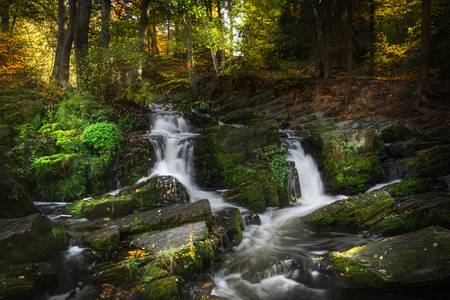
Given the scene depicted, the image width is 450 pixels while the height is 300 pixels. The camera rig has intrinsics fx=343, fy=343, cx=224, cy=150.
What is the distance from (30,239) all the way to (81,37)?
10.4 metres

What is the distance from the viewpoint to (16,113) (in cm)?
1342

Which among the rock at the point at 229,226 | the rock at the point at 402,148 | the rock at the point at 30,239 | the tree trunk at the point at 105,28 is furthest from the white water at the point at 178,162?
the rock at the point at 402,148

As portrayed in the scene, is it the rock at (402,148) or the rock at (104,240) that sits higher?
the rock at (402,148)

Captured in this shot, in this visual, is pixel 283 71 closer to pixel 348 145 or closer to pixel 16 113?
pixel 348 145

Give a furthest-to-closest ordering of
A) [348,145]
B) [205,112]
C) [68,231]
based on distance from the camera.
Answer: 1. [205,112]
2. [348,145]
3. [68,231]

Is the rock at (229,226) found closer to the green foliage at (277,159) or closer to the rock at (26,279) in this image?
the green foliage at (277,159)

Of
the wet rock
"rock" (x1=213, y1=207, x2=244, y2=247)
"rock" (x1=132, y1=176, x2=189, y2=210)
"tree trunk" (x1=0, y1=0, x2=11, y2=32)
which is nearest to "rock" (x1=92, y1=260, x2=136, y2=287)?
"rock" (x1=213, y1=207, x2=244, y2=247)

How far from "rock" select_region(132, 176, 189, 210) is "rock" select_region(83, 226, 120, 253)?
6.44ft

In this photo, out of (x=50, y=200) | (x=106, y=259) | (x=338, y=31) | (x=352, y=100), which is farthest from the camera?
(x=338, y=31)

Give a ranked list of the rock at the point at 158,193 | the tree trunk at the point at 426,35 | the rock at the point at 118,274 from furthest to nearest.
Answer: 1. the tree trunk at the point at 426,35
2. the rock at the point at 158,193
3. the rock at the point at 118,274

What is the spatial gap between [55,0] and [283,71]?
14.5 metres

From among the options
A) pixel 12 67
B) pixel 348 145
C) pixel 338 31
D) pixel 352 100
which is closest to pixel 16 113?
pixel 12 67

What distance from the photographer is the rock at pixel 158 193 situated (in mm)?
9977

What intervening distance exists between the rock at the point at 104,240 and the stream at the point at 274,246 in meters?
0.31
